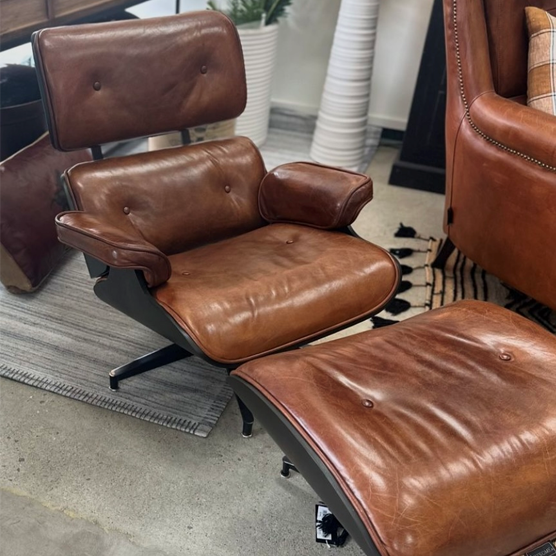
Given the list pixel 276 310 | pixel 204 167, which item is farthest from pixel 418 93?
pixel 276 310

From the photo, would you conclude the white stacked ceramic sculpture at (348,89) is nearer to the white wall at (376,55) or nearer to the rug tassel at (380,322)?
the white wall at (376,55)

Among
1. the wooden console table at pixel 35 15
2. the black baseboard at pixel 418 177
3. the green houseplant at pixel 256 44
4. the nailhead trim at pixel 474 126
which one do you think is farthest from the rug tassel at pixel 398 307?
the wooden console table at pixel 35 15

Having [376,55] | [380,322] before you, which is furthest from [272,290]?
[376,55]

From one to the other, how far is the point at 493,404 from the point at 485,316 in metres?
0.27

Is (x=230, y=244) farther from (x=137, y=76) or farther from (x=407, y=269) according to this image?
(x=407, y=269)

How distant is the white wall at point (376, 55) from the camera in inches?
109

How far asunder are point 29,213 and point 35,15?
1.96ft

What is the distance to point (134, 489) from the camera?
135 cm

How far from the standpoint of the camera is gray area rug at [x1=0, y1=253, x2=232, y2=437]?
61.0 inches

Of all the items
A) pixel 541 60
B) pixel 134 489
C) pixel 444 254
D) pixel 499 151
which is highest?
pixel 541 60

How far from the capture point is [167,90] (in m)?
1.58

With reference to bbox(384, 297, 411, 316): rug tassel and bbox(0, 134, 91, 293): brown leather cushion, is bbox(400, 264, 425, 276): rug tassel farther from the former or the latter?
bbox(0, 134, 91, 293): brown leather cushion

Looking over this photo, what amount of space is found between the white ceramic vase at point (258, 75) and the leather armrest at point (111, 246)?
148 centimetres

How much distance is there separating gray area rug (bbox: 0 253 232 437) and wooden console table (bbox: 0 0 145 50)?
2.45 ft
